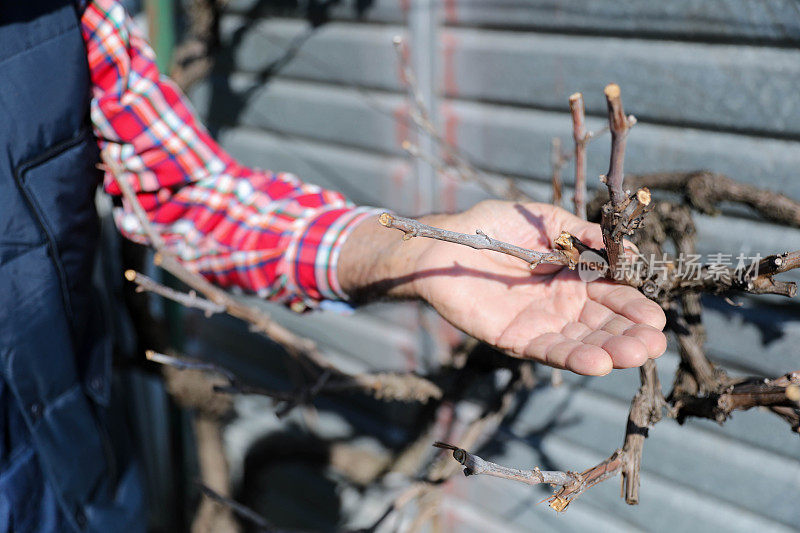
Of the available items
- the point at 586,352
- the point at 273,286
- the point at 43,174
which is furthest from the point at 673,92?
the point at 43,174

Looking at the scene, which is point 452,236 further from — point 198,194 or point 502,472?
point 198,194

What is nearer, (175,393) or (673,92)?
(673,92)

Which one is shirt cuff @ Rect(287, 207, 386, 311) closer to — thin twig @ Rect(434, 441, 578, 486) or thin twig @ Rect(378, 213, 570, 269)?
thin twig @ Rect(378, 213, 570, 269)

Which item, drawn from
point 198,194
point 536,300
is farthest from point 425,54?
point 536,300

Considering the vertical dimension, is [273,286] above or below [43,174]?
below

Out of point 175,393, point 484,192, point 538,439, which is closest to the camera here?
point 484,192

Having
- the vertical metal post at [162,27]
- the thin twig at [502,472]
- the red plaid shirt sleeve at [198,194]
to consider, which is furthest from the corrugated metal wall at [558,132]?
the thin twig at [502,472]

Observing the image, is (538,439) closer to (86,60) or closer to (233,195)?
(233,195)
